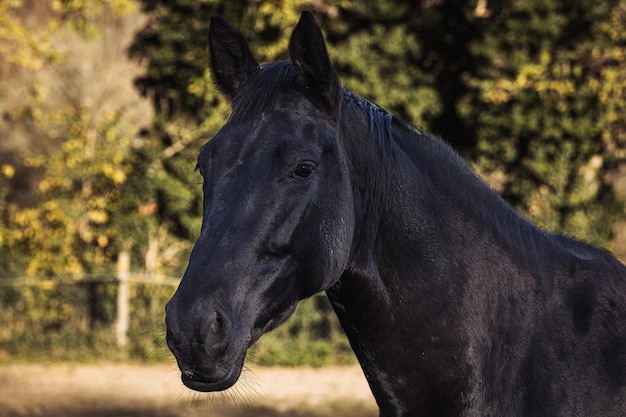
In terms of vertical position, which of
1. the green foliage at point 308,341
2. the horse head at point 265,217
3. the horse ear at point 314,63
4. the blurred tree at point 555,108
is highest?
the blurred tree at point 555,108

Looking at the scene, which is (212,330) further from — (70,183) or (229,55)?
(70,183)

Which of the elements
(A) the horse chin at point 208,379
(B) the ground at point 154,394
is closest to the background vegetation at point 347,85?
(B) the ground at point 154,394

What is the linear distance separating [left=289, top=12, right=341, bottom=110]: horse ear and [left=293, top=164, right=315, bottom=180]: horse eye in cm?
21

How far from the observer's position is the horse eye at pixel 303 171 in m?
2.34

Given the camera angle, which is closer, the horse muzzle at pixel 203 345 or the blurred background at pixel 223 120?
the horse muzzle at pixel 203 345

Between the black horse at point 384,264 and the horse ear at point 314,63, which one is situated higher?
the horse ear at point 314,63

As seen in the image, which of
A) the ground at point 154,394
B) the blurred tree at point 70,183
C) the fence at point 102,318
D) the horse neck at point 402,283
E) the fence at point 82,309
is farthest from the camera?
the blurred tree at point 70,183

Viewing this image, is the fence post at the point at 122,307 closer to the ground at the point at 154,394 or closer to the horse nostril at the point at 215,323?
the ground at the point at 154,394

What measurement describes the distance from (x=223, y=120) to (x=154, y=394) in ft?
14.2

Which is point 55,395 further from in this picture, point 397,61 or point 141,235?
point 397,61

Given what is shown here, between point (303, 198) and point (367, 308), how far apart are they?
40 centimetres

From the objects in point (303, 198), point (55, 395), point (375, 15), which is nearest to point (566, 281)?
point (303, 198)

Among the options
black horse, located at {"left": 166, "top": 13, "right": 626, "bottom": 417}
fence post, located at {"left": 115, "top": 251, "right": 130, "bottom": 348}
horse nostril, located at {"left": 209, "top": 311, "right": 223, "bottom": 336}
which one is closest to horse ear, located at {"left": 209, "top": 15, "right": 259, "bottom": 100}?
black horse, located at {"left": 166, "top": 13, "right": 626, "bottom": 417}

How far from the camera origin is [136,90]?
1460 cm
